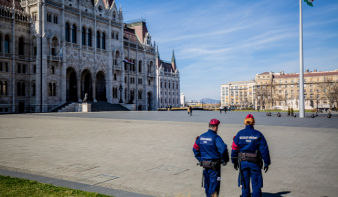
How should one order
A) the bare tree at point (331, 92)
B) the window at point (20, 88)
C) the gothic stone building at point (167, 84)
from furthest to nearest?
the gothic stone building at point (167, 84) < the bare tree at point (331, 92) < the window at point (20, 88)

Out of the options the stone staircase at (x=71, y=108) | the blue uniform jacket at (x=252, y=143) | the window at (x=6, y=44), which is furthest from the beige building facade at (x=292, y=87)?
the blue uniform jacket at (x=252, y=143)

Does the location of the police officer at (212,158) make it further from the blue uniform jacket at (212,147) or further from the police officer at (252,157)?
the police officer at (252,157)

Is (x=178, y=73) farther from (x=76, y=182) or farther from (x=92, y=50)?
(x=76, y=182)

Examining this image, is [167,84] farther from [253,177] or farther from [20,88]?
[253,177]

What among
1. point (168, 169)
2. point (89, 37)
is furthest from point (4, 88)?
point (168, 169)

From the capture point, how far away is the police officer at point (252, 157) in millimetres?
4820

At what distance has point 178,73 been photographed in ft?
418

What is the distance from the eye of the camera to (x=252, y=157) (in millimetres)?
4855

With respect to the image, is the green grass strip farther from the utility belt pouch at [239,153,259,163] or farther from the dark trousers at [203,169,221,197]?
the utility belt pouch at [239,153,259,163]

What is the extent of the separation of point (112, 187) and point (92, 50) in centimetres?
5599

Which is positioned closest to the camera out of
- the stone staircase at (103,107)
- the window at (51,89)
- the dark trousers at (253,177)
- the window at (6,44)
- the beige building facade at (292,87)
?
the dark trousers at (253,177)

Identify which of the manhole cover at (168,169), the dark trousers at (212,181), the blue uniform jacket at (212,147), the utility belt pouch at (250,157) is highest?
the blue uniform jacket at (212,147)

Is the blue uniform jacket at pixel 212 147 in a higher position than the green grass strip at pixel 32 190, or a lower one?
higher

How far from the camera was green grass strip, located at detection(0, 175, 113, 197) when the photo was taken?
5406mm
